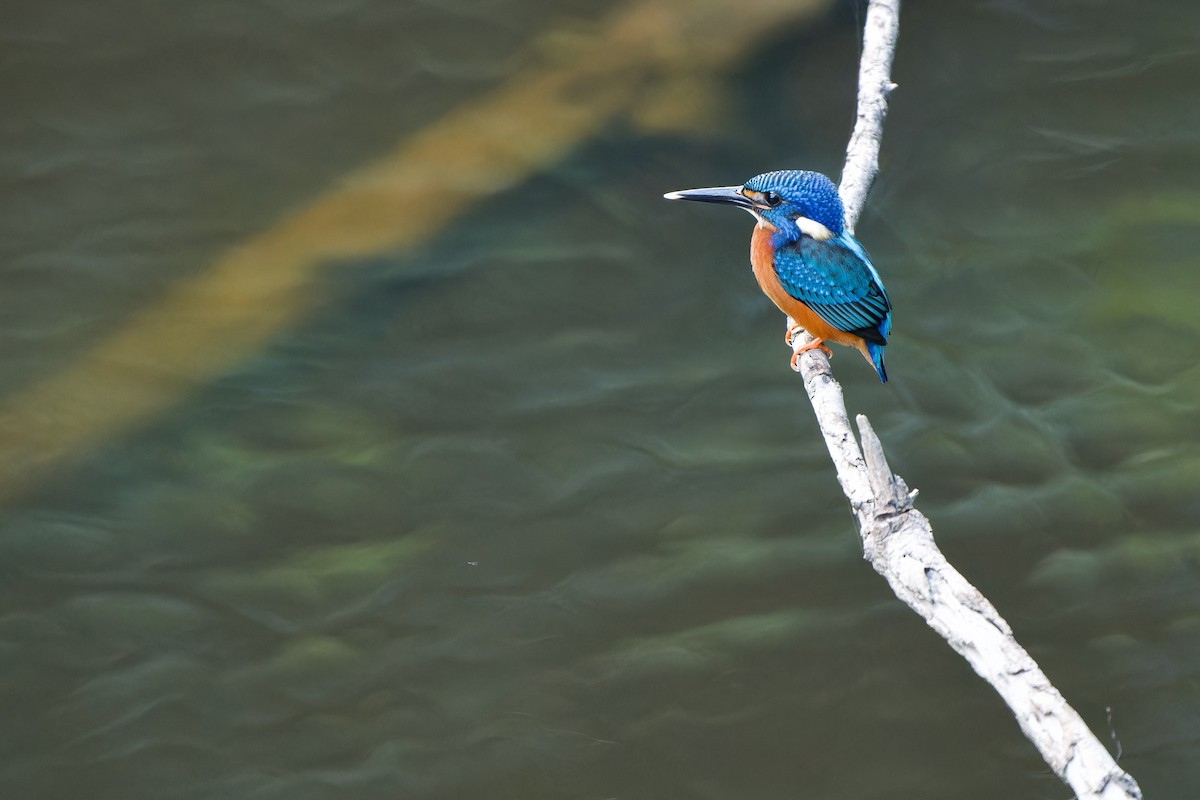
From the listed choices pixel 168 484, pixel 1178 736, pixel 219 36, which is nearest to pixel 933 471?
pixel 1178 736

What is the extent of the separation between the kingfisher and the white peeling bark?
0.78 feet

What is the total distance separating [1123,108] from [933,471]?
2.49 meters

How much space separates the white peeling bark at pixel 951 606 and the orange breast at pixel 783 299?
0.25 metres

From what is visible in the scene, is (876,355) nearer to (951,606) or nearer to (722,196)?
(722,196)

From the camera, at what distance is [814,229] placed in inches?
132

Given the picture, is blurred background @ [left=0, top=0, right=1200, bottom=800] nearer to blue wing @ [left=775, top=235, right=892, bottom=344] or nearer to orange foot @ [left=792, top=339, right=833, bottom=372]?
orange foot @ [left=792, top=339, right=833, bottom=372]

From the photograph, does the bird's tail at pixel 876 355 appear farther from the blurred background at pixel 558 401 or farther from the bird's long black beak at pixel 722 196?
the blurred background at pixel 558 401

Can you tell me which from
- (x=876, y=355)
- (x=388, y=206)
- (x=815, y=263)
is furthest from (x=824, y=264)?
(x=388, y=206)

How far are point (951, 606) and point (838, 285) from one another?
1.16 metres

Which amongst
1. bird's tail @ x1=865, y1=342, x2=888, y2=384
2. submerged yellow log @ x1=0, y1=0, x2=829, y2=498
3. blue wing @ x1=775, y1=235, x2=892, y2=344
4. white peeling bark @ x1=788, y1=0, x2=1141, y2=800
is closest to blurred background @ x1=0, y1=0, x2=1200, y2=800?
submerged yellow log @ x1=0, y1=0, x2=829, y2=498

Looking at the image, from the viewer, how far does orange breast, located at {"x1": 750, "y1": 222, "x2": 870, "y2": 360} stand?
3.37 meters

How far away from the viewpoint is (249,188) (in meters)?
5.26

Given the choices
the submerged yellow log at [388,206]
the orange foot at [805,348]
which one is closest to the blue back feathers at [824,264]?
the orange foot at [805,348]

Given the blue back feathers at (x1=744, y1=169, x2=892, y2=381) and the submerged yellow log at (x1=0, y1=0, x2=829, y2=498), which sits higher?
the submerged yellow log at (x1=0, y1=0, x2=829, y2=498)
